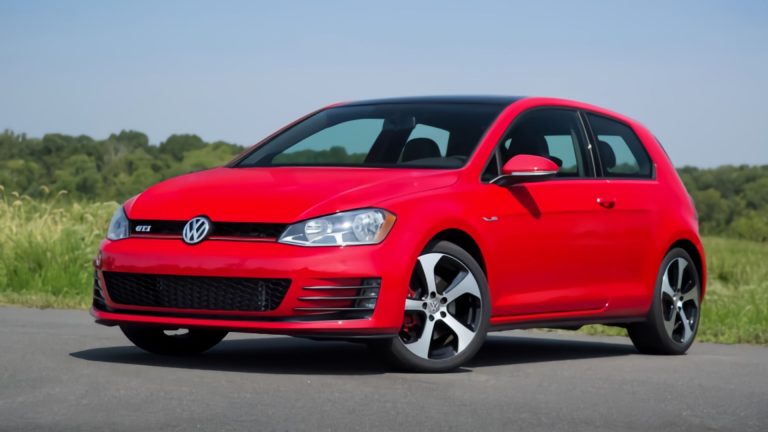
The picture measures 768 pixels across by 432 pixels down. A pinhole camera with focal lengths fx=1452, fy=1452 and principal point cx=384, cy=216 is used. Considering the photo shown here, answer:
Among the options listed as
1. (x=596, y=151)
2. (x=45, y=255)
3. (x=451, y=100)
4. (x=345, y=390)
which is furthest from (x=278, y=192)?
(x=45, y=255)

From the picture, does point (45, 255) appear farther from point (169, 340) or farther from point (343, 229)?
point (343, 229)

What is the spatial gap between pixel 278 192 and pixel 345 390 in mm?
1212

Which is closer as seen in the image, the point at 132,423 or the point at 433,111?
the point at 132,423

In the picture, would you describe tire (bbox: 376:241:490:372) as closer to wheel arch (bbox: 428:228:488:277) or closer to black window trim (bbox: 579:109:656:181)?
wheel arch (bbox: 428:228:488:277)

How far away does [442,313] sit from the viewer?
7727mm

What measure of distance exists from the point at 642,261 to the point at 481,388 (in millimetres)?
2728

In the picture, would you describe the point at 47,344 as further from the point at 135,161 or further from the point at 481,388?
the point at 135,161

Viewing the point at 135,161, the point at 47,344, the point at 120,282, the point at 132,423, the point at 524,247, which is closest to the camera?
the point at 132,423

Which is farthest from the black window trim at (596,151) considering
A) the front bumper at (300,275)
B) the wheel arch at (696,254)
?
the front bumper at (300,275)

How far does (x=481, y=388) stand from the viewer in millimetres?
7203

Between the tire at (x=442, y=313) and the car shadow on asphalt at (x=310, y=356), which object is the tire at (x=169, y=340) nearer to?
the car shadow on asphalt at (x=310, y=356)

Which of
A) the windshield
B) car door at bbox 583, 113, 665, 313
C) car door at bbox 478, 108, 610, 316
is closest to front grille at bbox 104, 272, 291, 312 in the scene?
the windshield

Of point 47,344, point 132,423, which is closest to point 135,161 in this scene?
point 47,344

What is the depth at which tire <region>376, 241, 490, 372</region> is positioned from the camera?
7590 millimetres
